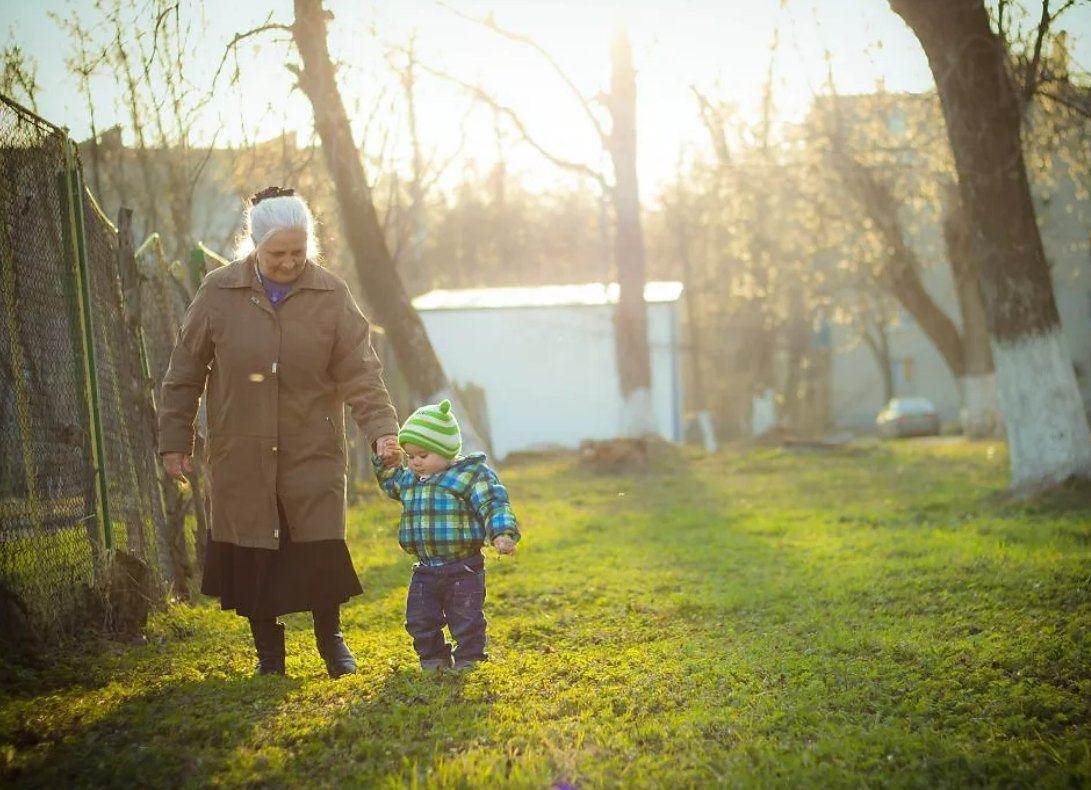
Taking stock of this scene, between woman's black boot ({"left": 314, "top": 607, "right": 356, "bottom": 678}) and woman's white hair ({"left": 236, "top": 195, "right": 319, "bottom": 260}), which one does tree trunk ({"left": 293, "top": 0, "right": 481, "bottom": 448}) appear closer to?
woman's black boot ({"left": 314, "top": 607, "right": 356, "bottom": 678})

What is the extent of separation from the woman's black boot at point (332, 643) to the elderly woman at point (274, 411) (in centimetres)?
5

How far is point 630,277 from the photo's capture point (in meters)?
24.7

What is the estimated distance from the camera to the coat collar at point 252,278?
17.1ft

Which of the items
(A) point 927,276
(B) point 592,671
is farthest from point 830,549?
(A) point 927,276

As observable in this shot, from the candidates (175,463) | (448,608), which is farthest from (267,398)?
(448,608)

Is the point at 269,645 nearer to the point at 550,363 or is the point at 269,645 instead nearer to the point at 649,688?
the point at 649,688

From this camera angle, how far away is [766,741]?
4383 mm

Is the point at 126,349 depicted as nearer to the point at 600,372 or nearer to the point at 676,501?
the point at 676,501

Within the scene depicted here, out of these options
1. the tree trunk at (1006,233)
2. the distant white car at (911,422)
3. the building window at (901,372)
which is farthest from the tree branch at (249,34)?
the building window at (901,372)

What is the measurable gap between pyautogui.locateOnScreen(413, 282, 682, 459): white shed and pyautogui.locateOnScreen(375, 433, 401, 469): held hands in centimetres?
2507

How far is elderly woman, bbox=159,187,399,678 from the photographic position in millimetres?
5164

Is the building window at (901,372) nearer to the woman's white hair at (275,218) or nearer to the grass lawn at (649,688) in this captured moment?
the grass lawn at (649,688)

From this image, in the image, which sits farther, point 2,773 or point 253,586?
point 253,586

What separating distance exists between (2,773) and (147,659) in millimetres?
1976
